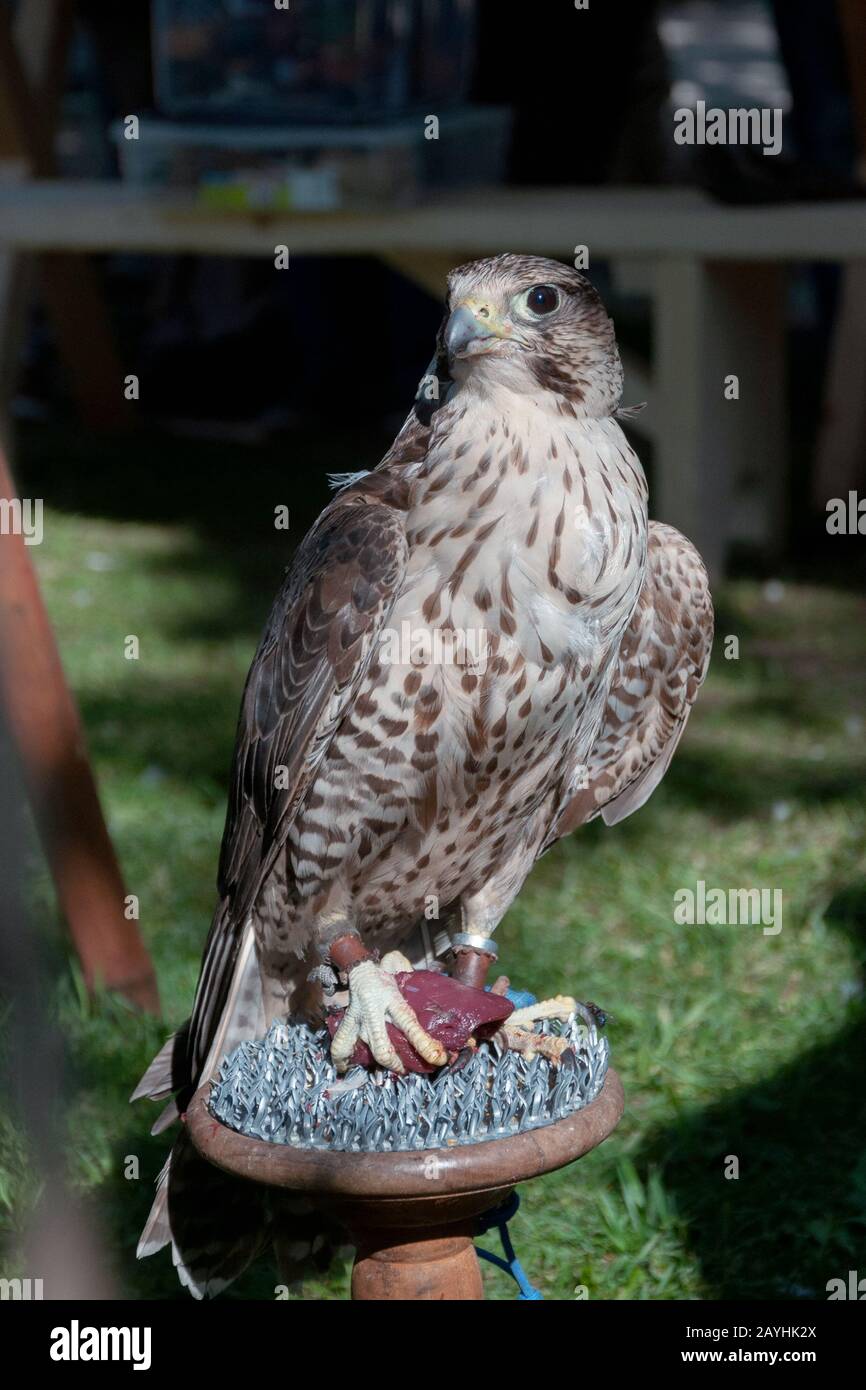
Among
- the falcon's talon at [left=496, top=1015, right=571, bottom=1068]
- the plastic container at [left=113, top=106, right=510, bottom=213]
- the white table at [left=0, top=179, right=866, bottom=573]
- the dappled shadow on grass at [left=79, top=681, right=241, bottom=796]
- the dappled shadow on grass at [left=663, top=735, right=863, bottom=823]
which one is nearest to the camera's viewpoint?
the falcon's talon at [left=496, top=1015, right=571, bottom=1068]

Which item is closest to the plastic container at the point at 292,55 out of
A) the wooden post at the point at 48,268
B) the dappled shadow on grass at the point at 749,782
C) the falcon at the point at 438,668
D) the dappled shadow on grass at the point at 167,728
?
the wooden post at the point at 48,268

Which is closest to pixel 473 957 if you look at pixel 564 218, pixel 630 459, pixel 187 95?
pixel 630 459

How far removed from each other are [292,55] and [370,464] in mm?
1943

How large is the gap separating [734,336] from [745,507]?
2.60 feet

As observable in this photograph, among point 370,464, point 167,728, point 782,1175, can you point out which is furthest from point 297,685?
point 370,464

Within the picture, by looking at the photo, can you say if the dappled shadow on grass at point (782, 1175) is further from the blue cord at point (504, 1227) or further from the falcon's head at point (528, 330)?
the falcon's head at point (528, 330)

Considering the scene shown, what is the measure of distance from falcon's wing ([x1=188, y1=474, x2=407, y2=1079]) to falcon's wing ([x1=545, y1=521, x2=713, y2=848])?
0.46 meters

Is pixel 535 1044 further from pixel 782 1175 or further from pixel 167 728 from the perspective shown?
pixel 167 728

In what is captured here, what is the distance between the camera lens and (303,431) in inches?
350

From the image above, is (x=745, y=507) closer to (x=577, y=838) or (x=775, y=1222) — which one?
(x=577, y=838)

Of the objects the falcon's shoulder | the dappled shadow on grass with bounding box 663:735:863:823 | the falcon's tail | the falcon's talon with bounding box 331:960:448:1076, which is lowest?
the falcon's tail

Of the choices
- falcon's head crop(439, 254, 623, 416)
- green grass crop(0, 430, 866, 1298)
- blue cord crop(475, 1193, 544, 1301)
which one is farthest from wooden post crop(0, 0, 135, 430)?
blue cord crop(475, 1193, 544, 1301)

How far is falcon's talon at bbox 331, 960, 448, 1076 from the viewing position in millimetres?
2219

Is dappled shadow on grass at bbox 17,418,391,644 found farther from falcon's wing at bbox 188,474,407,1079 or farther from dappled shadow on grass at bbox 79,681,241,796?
falcon's wing at bbox 188,474,407,1079
